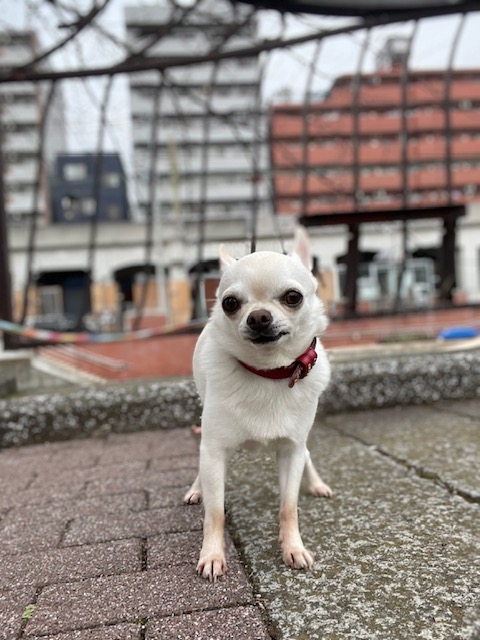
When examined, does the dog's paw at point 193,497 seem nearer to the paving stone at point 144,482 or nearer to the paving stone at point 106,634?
the paving stone at point 144,482

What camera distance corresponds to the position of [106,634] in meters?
1.50

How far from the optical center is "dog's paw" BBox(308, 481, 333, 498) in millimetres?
2496

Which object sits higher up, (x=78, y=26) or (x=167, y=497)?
(x=78, y=26)

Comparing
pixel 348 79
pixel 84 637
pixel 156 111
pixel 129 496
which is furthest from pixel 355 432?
pixel 348 79

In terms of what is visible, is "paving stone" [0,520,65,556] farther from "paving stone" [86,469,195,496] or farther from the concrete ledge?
the concrete ledge

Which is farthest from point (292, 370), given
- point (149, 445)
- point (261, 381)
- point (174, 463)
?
point (149, 445)

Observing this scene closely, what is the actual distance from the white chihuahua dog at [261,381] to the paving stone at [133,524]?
0.39 m

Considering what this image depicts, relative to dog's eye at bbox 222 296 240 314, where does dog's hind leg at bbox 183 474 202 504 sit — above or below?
below

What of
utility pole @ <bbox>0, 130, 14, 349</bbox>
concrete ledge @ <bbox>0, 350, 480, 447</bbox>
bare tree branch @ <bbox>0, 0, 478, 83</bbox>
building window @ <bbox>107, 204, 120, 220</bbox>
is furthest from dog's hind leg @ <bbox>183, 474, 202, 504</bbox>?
building window @ <bbox>107, 204, 120, 220</bbox>

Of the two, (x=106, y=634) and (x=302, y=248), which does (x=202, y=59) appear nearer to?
(x=302, y=248)

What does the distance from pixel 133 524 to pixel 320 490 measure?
0.82 meters

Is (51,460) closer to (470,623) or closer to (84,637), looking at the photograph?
(84,637)

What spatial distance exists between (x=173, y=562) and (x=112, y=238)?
15.4 metres

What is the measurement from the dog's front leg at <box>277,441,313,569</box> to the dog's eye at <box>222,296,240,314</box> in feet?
1.72
